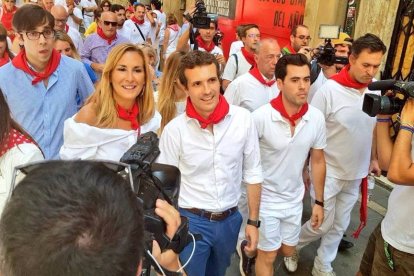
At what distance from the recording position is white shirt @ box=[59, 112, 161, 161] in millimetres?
2438

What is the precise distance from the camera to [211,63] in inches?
110

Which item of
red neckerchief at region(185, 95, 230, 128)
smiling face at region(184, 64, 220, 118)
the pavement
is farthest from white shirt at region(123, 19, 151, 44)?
red neckerchief at region(185, 95, 230, 128)

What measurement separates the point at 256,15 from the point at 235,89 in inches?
235

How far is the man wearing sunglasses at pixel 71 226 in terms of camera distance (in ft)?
2.45

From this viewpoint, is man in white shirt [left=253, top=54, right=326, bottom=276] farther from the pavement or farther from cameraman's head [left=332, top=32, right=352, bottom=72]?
cameraman's head [left=332, top=32, right=352, bottom=72]

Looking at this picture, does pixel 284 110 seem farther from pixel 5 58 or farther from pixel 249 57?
pixel 5 58

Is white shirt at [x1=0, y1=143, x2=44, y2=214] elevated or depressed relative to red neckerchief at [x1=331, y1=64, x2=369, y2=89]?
depressed

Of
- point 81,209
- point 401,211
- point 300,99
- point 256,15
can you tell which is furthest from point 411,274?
A: point 256,15

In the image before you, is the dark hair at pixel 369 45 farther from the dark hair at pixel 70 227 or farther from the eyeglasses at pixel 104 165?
the dark hair at pixel 70 227

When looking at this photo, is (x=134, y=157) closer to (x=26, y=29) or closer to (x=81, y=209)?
(x=81, y=209)

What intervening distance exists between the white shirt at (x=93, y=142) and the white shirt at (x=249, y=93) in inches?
64.5

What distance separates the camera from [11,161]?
5.50ft

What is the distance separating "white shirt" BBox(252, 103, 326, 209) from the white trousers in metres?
0.54

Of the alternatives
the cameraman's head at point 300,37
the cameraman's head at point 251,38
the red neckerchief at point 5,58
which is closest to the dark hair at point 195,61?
the red neckerchief at point 5,58
